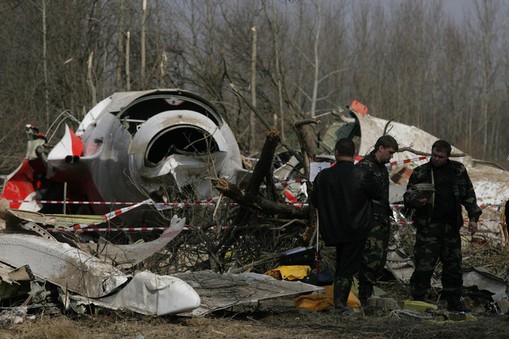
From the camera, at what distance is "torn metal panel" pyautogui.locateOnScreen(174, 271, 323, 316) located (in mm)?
6785

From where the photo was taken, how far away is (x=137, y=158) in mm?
11633

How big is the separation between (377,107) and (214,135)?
33.9 metres

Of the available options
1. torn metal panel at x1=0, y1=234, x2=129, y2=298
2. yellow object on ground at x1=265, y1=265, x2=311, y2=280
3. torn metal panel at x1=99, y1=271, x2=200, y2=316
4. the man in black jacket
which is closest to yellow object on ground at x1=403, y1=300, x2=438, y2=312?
the man in black jacket

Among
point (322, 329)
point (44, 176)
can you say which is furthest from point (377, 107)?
point (322, 329)

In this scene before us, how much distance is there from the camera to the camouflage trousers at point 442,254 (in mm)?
7836

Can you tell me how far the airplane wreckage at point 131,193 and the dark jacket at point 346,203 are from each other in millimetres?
587

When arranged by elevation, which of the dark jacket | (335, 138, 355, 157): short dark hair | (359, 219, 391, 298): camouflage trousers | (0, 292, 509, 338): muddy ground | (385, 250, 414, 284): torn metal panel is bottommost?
(0, 292, 509, 338): muddy ground

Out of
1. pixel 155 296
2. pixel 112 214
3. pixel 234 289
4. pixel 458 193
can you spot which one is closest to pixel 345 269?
pixel 234 289

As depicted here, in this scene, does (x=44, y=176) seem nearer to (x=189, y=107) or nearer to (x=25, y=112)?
(x=189, y=107)

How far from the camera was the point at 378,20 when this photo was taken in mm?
48875

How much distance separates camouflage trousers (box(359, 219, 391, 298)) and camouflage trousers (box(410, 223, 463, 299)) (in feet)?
1.20

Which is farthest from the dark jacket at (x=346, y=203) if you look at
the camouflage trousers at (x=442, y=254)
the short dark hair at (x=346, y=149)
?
the camouflage trousers at (x=442, y=254)

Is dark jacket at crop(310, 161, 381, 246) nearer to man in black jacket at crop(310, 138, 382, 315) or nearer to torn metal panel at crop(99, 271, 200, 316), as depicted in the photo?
man in black jacket at crop(310, 138, 382, 315)

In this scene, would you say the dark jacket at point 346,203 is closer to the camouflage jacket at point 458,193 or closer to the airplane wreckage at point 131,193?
the airplane wreckage at point 131,193
